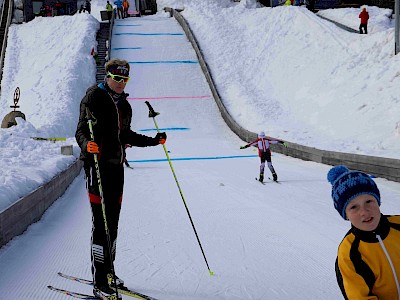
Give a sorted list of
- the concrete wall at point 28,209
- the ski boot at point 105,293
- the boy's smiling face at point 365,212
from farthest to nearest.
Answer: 1. the concrete wall at point 28,209
2. the ski boot at point 105,293
3. the boy's smiling face at point 365,212

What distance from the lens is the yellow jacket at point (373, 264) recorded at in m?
2.37

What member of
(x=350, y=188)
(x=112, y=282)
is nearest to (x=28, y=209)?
(x=112, y=282)

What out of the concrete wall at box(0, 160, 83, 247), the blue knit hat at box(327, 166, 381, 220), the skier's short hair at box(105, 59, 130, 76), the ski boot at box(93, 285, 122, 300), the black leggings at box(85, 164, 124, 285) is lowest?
the concrete wall at box(0, 160, 83, 247)

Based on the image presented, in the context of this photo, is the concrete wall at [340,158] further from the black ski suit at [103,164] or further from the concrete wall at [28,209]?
the black ski suit at [103,164]

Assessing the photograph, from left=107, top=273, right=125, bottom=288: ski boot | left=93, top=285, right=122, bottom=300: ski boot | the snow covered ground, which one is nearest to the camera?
left=93, top=285, right=122, bottom=300: ski boot

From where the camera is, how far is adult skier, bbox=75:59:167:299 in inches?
151

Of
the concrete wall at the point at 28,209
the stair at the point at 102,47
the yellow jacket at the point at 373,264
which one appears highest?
the yellow jacket at the point at 373,264

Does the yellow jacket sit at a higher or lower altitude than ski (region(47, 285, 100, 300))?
higher

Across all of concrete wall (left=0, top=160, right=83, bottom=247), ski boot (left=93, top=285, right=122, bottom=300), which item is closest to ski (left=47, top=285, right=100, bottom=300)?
ski boot (left=93, top=285, right=122, bottom=300)

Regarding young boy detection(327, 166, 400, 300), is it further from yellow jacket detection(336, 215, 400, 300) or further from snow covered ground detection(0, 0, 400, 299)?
snow covered ground detection(0, 0, 400, 299)

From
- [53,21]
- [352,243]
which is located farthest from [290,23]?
[352,243]

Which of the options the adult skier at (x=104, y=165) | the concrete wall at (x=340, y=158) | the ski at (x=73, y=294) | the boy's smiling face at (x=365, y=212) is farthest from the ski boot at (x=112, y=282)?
the concrete wall at (x=340, y=158)

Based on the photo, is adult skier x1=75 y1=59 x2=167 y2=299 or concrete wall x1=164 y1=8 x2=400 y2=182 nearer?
adult skier x1=75 y1=59 x2=167 y2=299

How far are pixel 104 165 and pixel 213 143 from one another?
49.5 ft
